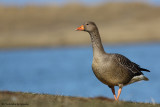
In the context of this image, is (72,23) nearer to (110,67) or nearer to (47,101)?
(110,67)

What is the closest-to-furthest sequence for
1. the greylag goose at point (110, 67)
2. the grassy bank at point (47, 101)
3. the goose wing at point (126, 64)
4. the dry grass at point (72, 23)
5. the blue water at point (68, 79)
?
the grassy bank at point (47, 101), the greylag goose at point (110, 67), the goose wing at point (126, 64), the blue water at point (68, 79), the dry grass at point (72, 23)

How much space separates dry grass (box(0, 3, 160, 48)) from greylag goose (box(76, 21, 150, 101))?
2062 inches

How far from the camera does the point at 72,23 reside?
83.2 m

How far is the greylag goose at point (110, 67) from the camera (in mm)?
8335

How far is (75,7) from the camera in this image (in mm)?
102125

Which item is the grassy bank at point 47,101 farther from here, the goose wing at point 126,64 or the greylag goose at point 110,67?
the goose wing at point 126,64

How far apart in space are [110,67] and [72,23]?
2961 inches

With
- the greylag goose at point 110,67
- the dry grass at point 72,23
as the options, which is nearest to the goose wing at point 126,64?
the greylag goose at point 110,67

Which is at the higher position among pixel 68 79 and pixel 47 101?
pixel 68 79

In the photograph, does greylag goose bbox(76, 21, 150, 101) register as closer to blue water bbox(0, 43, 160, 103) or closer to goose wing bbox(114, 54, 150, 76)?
goose wing bbox(114, 54, 150, 76)

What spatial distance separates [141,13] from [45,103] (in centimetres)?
8833

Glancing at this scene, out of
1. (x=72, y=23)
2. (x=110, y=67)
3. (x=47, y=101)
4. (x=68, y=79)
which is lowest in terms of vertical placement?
(x=47, y=101)

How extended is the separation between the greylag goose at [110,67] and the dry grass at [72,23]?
52384 millimetres

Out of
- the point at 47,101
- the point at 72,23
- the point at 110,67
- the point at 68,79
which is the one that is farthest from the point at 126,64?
the point at 72,23
